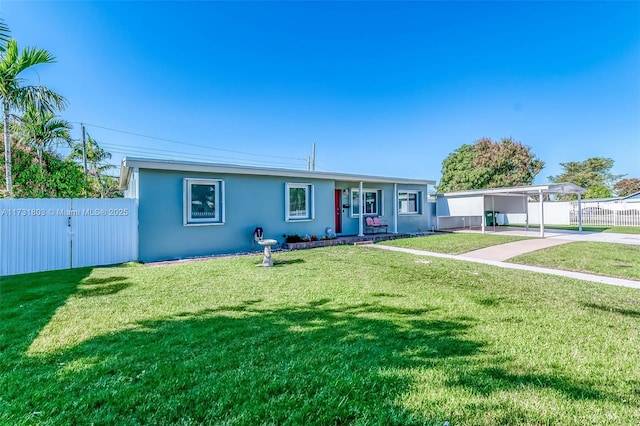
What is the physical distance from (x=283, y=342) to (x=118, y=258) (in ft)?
22.5

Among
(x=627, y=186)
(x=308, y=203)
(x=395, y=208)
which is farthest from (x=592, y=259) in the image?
(x=627, y=186)

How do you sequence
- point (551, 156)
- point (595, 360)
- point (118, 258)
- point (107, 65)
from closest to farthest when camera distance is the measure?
point (595, 360), point (118, 258), point (107, 65), point (551, 156)

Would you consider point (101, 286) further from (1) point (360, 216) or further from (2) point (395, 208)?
(2) point (395, 208)

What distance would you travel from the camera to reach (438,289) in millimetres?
5148

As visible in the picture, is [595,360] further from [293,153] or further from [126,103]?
[293,153]

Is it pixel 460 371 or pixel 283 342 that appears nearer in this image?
pixel 460 371

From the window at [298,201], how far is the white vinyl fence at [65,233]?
4.80 metres

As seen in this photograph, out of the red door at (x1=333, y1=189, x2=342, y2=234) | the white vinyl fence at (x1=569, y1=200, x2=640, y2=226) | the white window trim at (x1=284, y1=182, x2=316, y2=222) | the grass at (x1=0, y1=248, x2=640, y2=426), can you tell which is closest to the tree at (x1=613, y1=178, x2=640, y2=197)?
the white vinyl fence at (x1=569, y1=200, x2=640, y2=226)

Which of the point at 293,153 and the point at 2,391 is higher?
the point at 293,153

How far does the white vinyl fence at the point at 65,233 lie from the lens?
6.49 metres

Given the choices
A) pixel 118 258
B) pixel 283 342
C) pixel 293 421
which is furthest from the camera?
pixel 118 258

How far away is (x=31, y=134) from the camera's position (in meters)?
10.6

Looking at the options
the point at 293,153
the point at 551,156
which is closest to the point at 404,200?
the point at 293,153

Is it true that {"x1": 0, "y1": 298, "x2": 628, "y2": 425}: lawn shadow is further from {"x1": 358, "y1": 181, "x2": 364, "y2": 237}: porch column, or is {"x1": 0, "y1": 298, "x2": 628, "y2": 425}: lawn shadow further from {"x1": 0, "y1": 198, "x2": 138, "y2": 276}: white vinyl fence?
{"x1": 358, "y1": 181, "x2": 364, "y2": 237}: porch column
